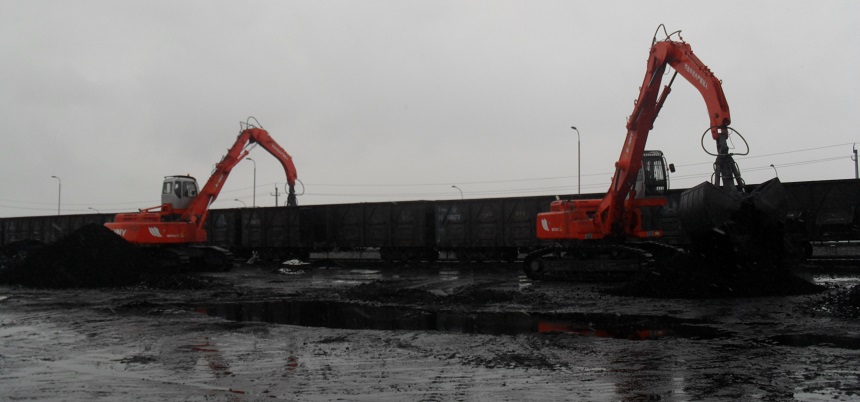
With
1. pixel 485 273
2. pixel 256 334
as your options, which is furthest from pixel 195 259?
pixel 256 334

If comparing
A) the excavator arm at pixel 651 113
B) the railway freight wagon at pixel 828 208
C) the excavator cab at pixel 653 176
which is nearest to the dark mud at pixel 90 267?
the excavator arm at pixel 651 113

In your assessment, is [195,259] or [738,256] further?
[195,259]

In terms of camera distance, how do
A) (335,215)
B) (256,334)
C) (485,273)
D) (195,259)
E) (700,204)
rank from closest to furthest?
(256,334), (700,204), (485,273), (195,259), (335,215)

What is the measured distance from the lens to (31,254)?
63.2ft

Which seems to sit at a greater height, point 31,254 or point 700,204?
point 700,204

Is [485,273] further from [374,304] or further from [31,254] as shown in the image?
[31,254]

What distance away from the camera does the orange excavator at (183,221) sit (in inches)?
872

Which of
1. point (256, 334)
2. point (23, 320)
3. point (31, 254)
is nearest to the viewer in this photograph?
point (256, 334)

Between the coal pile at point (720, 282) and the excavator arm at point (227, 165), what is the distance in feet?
51.9

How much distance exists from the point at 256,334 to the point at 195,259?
1630 cm

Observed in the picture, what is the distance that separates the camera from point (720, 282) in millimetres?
12531

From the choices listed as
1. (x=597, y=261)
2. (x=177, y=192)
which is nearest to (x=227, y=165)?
(x=177, y=192)

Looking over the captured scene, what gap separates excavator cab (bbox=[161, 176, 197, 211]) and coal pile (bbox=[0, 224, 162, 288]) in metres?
3.30

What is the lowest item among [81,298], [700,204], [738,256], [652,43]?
A: [81,298]
